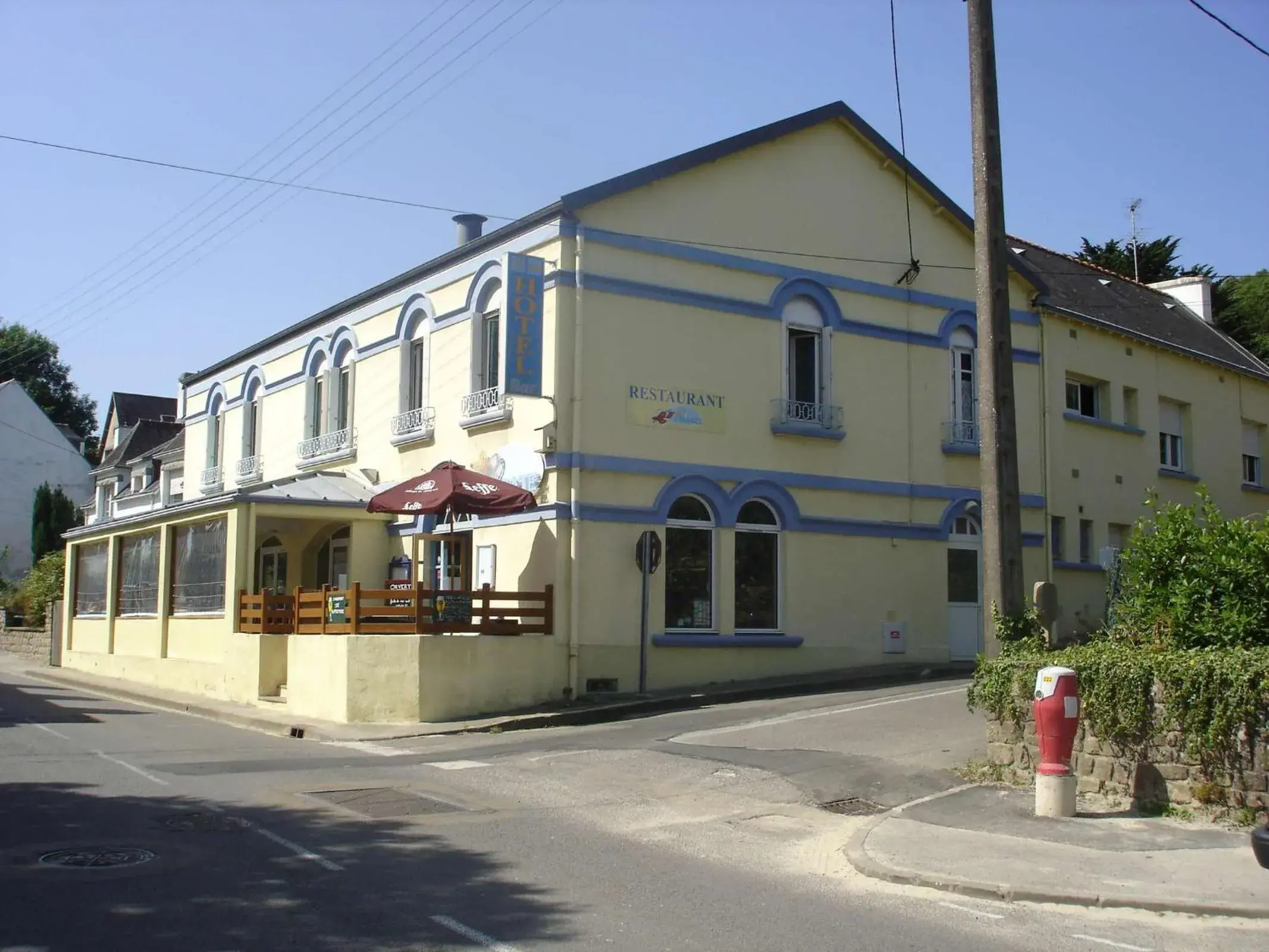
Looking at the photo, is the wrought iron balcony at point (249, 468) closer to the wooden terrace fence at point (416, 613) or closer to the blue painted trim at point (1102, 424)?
the wooden terrace fence at point (416, 613)

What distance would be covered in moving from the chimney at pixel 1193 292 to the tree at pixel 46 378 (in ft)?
196

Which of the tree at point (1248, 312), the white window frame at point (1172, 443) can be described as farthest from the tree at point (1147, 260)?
the white window frame at point (1172, 443)

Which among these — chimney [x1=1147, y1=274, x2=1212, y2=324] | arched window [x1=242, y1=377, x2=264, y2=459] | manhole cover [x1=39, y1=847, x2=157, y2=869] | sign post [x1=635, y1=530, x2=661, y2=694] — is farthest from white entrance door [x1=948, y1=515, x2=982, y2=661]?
manhole cover [x1=39, y1=847, x2=157, y2=869]

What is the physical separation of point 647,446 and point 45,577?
1075 inches

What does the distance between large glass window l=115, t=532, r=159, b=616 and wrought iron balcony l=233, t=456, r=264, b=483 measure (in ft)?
10.1

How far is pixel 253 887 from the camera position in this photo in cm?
763

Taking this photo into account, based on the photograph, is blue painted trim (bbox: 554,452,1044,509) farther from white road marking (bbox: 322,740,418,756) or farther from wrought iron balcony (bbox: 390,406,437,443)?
white road marking (bbox: 322,740,418,756)

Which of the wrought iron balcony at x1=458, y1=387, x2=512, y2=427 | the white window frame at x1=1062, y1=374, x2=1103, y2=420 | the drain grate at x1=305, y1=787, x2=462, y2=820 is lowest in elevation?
the drain grate at x1=305, y1=787, x2=462, y2=820

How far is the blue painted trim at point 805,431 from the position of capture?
2119 centimetres

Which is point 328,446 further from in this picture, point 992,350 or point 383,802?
point 992,350

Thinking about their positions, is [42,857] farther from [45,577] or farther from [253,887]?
[45,577]

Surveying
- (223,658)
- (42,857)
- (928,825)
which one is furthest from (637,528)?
(42,857)

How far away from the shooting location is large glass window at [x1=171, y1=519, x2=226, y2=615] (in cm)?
2258

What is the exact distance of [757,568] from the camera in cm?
2089
